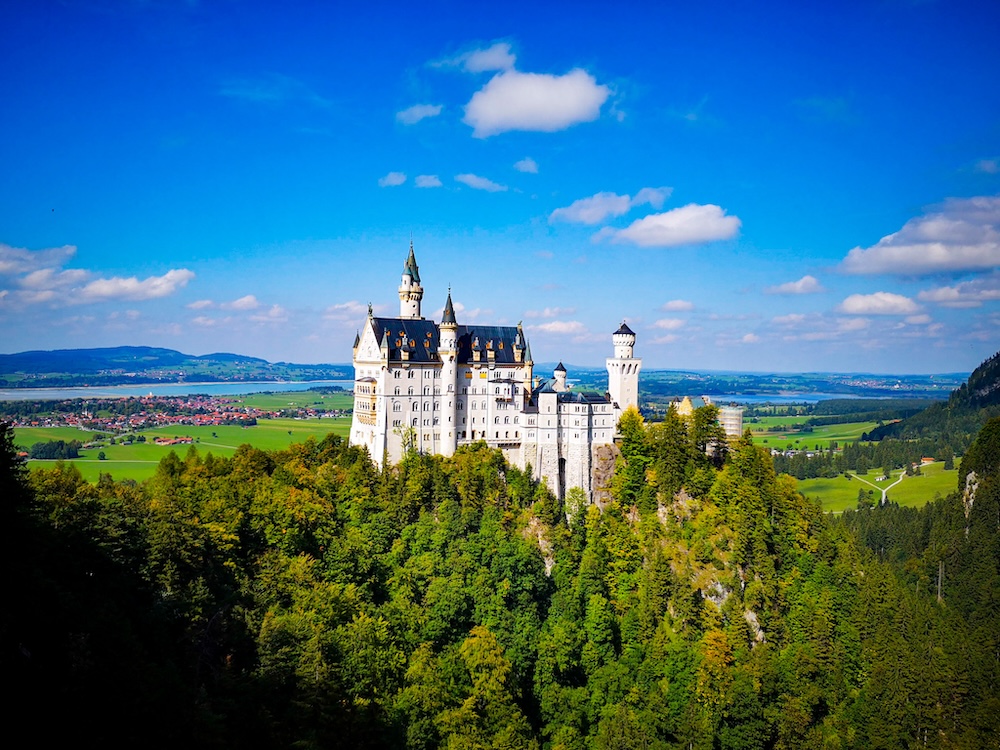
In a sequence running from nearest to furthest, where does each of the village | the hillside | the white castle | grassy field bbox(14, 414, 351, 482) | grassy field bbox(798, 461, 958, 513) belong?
the white castle < grassy field bbox(14, 414, 351, 482) < the village < grassy field bbox(798, 461, 958, 513) < the hillside

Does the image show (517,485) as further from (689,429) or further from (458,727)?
(458,727)

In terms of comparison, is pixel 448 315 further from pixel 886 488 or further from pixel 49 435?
pixel 886 488

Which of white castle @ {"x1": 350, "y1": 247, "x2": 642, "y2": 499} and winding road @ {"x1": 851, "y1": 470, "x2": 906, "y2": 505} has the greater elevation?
white castle @ {"x1": 350, "y1": 247, "x2": 642, "y2": 499}

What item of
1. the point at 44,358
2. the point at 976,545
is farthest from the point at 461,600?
the point at 44,358

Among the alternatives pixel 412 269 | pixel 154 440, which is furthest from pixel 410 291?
pixel 154 440

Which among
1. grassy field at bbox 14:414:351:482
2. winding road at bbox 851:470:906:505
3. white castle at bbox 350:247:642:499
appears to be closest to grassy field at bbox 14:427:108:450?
grassy field at bbox 14:414:351:482

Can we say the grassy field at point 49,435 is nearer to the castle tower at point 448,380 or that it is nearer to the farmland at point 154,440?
the farmland at point 154,440

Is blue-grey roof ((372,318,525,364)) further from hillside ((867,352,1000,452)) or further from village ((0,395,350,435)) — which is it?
hillside ((867,352,1000,452))
